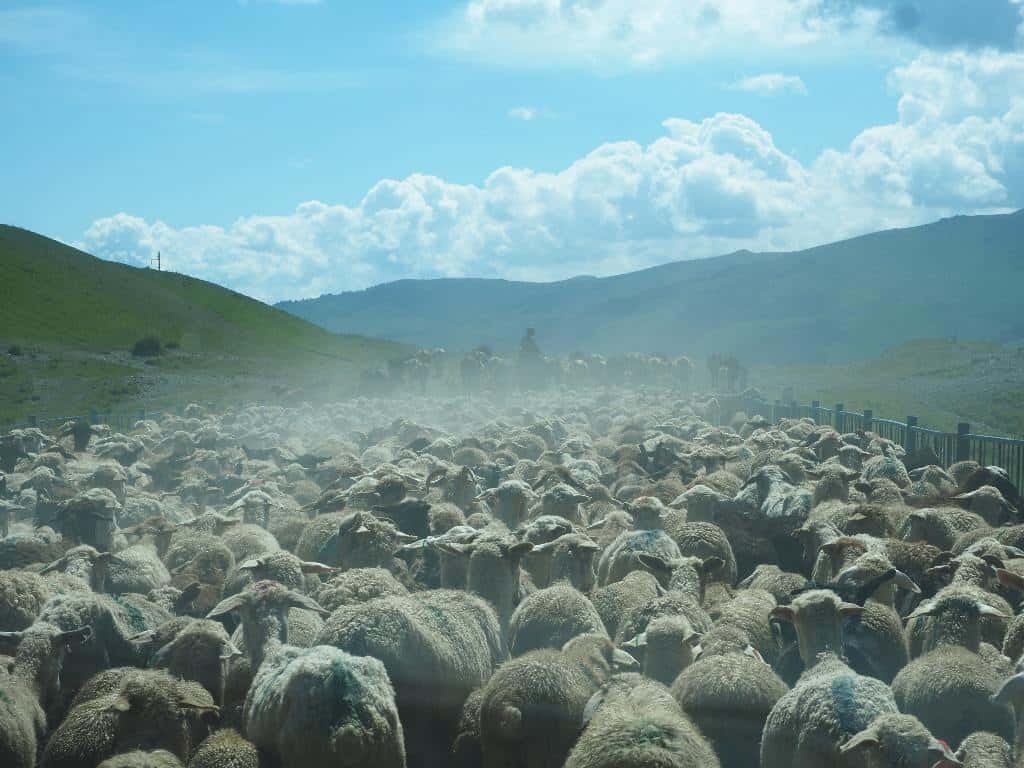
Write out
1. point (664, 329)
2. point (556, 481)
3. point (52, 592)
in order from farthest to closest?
point (664, 329) < point (556, 481) < point (52, 592)

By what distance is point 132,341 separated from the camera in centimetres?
6269

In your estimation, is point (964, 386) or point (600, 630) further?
point (964, 386)

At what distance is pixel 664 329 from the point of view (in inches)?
7603

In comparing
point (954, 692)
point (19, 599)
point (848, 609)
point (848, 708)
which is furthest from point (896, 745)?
point (19, 599)

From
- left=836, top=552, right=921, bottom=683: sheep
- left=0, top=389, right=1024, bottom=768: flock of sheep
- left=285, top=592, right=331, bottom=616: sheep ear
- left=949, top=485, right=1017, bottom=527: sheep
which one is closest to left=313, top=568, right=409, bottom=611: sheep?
left=0, top=389, right=1024, bottom=768: flock of sheep

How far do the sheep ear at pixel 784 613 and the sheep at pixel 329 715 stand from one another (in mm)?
2791

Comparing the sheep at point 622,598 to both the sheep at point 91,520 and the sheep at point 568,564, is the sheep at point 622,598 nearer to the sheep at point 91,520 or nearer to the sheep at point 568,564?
the sheep at point 568,564

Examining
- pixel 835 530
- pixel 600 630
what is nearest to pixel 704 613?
pixel 600 630

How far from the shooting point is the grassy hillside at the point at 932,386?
116 feet

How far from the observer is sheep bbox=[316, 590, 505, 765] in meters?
6.38

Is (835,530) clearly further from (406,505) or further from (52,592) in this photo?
(52,592)

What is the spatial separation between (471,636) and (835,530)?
15.5 ft

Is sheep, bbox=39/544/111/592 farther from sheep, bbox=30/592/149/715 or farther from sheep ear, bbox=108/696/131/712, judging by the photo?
sheep ear, bbox=108/696/131/712

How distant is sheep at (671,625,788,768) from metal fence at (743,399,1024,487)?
10.8 metres
